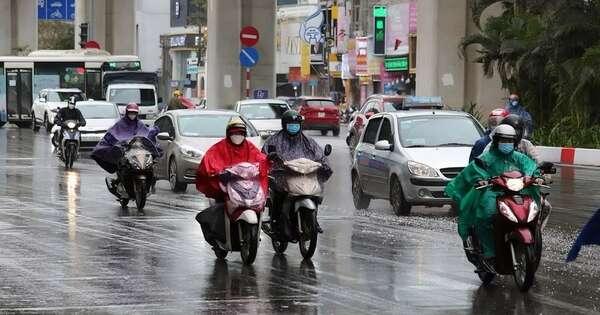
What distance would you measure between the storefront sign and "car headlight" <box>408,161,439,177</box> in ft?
199

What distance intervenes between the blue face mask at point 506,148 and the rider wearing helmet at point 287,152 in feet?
8.21

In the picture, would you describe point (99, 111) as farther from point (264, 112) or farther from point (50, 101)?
point (50, 101)

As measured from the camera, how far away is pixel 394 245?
15055 mm

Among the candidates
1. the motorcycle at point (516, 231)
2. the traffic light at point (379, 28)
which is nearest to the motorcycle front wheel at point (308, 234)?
the motorcycle at point (516, 231)

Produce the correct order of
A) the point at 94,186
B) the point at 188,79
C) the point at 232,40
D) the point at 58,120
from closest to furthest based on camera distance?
the point at 94,186, the point at 58,120, the point at 232,40, the point at 188,79

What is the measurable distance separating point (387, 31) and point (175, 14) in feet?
160

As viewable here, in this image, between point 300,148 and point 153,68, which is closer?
point 300,148

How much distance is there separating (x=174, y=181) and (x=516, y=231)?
1379 centimetres

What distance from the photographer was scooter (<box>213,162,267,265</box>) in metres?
12.9

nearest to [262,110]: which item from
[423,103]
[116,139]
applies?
[423,103]

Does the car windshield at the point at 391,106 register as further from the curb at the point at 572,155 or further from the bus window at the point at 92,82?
the bus window at the point at 92,82

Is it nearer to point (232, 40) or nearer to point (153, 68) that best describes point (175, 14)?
point (153, 68)

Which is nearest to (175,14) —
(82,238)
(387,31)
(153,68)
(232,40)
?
(153,68)

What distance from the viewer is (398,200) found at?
19.2 meters
